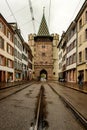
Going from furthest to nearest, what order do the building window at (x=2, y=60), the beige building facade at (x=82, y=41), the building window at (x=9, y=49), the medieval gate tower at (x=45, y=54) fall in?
the medieval gate tower at (x=45, y=54)
the building window at (x=9, y=49)
the building window at (x=2, y=60)
the beige building facade at (x=82, y=41)

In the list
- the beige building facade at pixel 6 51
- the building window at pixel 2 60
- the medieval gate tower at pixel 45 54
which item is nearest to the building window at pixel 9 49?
the beige building facade at pixel 6 51

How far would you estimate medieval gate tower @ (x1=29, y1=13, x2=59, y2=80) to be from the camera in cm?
9738

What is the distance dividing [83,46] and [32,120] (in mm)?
30551

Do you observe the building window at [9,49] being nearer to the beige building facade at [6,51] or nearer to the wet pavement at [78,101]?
the beige building facade at [6,51]

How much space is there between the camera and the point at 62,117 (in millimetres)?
8602

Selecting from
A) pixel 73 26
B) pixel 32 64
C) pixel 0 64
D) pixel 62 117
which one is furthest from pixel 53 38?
pixel 62 117

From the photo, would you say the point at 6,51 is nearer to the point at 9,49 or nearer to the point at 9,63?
the point at 9,49

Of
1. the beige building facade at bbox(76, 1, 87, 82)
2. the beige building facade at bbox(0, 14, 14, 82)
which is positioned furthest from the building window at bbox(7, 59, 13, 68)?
the beige building facade at bbox(76, 1, 87, 82)

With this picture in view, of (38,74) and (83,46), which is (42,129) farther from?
(38,74)

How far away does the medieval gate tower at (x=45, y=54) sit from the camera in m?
97.4

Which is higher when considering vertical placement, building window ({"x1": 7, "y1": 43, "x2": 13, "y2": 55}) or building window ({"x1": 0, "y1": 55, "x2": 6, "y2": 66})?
building window ({"x1": 7, "y1": 43, "x2": 13, "y2": 55})

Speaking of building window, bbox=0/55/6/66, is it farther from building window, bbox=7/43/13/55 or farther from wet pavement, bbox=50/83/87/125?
wet pavement, bbox=50/83/87/125

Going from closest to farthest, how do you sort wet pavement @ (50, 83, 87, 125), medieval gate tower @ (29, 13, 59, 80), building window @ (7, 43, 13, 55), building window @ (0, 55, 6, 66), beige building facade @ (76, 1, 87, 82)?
1. wet pavement @ (50, 83, 87, 125)
2. beige building facade @ (76, 1, 87, 82)
3. building window @ (0, 55, 6, 66)
4. building window @ (7, 43, 13, 55)
5. medieval gate tower @ (29, 13, 59, 80)

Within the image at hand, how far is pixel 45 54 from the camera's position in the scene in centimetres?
9906
